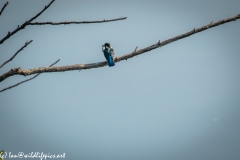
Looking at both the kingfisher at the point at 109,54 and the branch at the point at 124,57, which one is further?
the kingfisher at the point at 109,54

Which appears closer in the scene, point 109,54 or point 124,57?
point 124,57

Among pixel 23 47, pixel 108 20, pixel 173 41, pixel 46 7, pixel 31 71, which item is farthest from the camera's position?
pixel 31 71

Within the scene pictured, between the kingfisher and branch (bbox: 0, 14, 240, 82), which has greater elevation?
the kingfisher

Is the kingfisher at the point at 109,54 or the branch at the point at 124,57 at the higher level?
the kingfisher at the point at 109,54

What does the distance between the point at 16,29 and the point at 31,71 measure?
75cm

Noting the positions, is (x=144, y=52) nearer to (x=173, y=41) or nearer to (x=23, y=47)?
(x=173, y=41)

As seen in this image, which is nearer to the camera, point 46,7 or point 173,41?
point 46,7

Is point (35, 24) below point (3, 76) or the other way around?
the other way around

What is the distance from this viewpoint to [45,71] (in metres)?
2.20

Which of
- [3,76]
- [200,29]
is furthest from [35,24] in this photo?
[200,29]

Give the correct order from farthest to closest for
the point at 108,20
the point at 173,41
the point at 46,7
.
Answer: the point at 173,41 → the point at 108,20 → the point at 46,7

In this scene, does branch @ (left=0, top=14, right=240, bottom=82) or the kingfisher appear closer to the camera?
branch @ (left=0, top=14, right=240, bottom=82)

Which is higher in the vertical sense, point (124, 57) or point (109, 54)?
point (109, 54)

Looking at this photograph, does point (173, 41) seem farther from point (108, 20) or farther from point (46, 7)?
point (46, 7)
